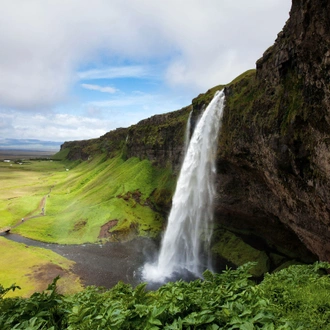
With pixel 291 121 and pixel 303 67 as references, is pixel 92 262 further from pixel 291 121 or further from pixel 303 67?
pixel 303 67

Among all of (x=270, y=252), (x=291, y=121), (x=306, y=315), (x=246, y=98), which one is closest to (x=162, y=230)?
(x=270, y=252)

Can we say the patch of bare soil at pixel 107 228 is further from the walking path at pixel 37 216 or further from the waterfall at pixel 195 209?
the walking path at pixel 37 216

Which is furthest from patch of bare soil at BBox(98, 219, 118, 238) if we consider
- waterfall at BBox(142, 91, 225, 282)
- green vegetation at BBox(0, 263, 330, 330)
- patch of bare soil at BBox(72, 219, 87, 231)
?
green vegetation at BBox(0, 263, 330, 330)

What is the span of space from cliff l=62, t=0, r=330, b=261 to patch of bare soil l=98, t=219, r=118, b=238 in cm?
2201

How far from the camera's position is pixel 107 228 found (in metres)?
51.8

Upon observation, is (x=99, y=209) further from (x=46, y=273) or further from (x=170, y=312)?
(x=170, y=312)

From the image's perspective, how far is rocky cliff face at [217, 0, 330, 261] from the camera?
17.4 meters

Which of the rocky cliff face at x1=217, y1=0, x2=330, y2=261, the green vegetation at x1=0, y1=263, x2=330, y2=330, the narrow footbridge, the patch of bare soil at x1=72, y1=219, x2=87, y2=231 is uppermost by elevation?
the rocky cliff face at x1=217, y1=0, x2=330, y2=261

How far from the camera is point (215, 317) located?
17.1 feet

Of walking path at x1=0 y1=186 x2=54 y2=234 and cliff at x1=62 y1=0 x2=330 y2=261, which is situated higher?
cliff at x1=62 y1=0 x2=330 y2=261

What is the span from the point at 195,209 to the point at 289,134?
2402 centimetres

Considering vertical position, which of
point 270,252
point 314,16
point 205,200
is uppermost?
point 314,16

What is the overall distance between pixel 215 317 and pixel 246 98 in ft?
92.6

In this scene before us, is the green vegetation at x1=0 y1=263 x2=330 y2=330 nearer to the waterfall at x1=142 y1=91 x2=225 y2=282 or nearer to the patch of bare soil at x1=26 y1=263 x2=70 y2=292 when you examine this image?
the patch of bare soil at x1=26 y1=263 x2=70 y2=292
